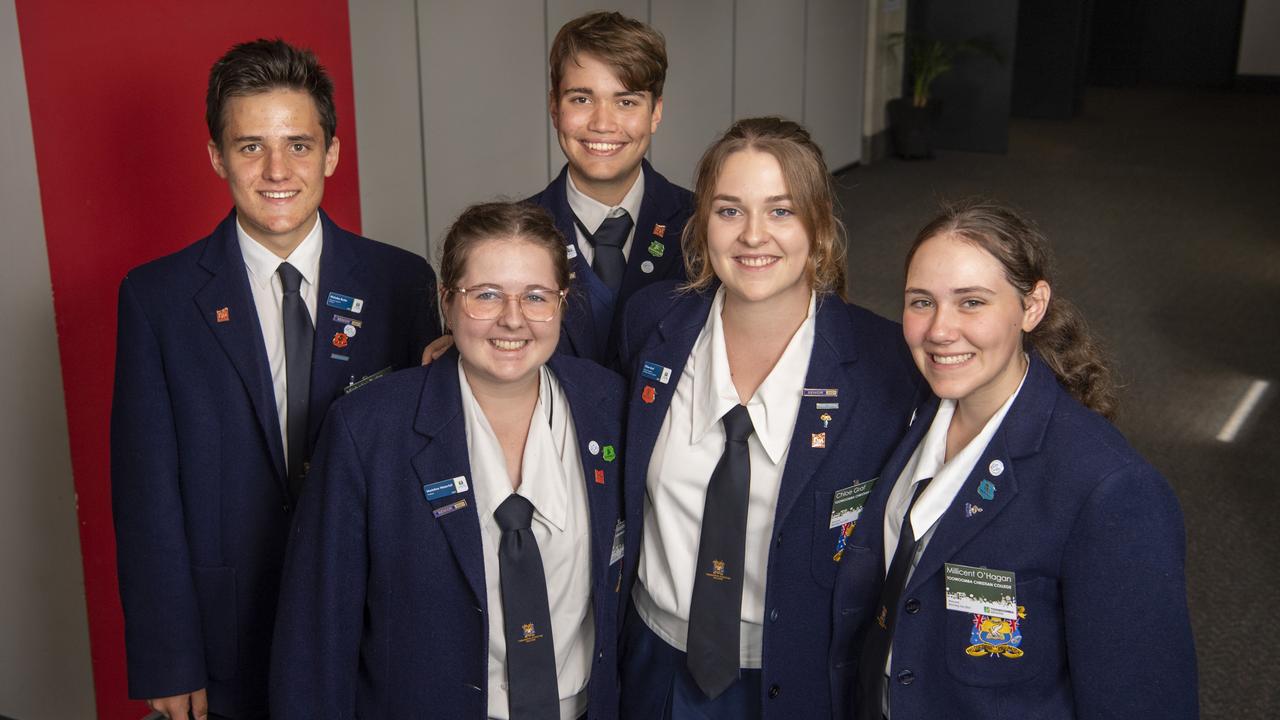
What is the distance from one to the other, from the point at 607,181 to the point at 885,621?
4.56 feet

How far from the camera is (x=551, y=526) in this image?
2.17 meters

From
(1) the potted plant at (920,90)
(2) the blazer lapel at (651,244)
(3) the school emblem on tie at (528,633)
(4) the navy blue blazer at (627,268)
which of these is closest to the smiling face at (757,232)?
(4) the navy blue blazer at (627,268)

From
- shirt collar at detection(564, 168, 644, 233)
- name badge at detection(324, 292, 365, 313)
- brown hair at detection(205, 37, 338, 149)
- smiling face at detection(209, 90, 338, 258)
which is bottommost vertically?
name badge at detection(324, 292, 365, 313)

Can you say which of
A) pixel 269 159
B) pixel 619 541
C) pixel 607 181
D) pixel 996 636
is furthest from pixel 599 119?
pixel 996 636

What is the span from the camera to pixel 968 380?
2012 millimetres

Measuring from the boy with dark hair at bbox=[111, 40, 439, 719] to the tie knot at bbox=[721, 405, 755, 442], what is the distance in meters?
0.83

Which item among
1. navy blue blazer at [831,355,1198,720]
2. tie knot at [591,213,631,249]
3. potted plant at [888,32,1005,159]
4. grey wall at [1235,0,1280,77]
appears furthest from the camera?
grey wall at [1235,0,1280,77]

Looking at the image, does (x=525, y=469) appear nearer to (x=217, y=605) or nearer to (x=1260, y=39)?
(x=217, y=605)

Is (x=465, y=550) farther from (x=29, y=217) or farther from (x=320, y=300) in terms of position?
(x=29, y=217)

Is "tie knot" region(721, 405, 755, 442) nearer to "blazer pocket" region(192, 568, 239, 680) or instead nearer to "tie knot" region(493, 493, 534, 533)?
"tie knot" region(493, 493, 534, 533)

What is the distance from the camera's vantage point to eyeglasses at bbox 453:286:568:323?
6.96ft

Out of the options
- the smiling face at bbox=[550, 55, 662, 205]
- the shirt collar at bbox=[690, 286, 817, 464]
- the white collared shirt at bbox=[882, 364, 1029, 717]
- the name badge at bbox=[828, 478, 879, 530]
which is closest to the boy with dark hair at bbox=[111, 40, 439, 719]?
the smiling face at bbox=[550, 55, 662, 205]

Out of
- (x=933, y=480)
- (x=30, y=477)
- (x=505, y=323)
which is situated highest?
(x=505, y=323)

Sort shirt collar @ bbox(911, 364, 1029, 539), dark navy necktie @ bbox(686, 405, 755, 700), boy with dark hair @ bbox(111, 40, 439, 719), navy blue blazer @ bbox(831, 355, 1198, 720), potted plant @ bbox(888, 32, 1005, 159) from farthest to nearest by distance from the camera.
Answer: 1. potted plant @ bbox(888, 32, 1005, 159)
2. boy with dark hair @ bbox(111, 40, 439, 719)
3. dark navy necktie @ bbox(686, 405, 755, 700)
4. shirt collar @ bbox(911, 364, 1029, 539)
5. navy blue blazer @ bbox(831, 355, 1198, 720)
